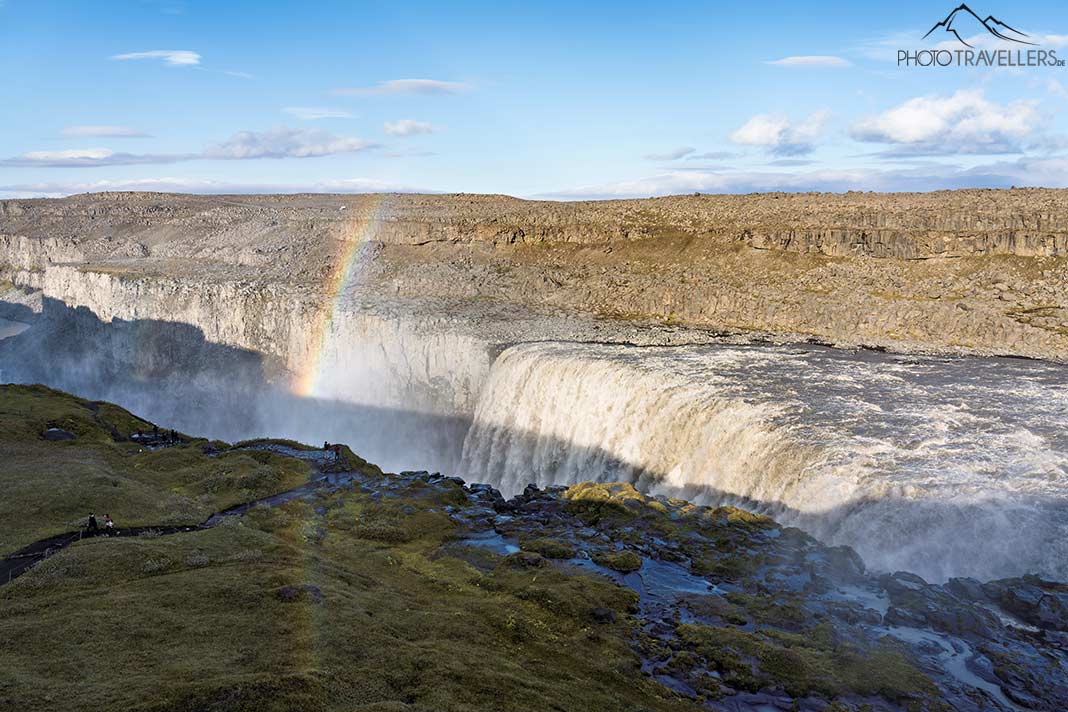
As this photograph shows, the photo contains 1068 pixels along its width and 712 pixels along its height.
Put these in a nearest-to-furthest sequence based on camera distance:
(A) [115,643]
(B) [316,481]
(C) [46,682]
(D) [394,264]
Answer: (C) [46,682], (A) [115,643], (B) [316,481], (D) [394,264]

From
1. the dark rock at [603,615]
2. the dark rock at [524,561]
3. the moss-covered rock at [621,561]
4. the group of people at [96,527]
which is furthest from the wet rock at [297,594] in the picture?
the group of people at [96,527]

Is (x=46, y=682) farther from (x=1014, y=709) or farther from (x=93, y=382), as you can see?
(x=93, y=382)

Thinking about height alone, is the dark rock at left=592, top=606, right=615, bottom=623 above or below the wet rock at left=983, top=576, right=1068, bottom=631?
below

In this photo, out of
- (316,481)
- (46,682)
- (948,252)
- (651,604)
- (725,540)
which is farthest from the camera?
(948,252)

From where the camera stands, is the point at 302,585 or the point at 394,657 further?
the point at 302,585

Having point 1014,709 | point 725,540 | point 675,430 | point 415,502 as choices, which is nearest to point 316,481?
point 415,502

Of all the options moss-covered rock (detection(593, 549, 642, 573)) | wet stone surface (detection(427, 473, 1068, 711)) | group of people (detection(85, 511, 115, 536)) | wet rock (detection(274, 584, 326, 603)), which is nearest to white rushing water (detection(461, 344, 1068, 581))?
wet stone surface (detection(427, 473, 1068, 711))

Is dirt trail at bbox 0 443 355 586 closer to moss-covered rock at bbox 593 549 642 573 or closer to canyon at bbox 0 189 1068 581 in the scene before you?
canyon at bbox 0 189 1068 581
